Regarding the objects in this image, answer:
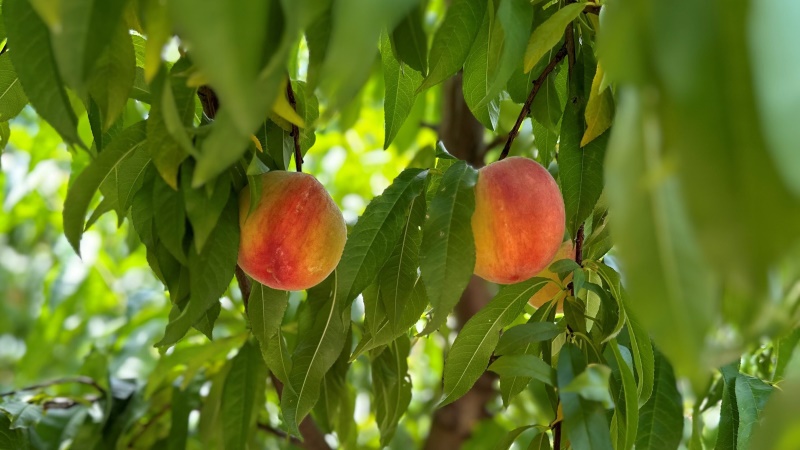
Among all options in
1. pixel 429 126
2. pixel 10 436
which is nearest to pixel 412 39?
pixel 10 436

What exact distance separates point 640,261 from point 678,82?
0.07m

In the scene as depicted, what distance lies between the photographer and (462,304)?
5.75 ft

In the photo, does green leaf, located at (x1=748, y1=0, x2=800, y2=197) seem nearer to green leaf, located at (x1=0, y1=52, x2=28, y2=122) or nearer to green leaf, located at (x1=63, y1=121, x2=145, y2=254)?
green leaf, located at (x1=63, y1=121, x2=145, y2=254)

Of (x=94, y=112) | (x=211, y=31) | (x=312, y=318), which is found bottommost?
(x=211, y=31)

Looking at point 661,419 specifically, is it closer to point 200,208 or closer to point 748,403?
point 748,403

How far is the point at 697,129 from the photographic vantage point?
308mm

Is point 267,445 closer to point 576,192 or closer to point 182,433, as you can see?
point 182,433

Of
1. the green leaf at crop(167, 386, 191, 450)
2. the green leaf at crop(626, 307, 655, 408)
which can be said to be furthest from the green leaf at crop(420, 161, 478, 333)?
the green leaf at crop(167, 386, 191, 450)

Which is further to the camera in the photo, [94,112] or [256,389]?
[256,389]

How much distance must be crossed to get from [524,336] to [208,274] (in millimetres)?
283

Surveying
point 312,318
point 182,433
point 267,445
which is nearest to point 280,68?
point 312,318

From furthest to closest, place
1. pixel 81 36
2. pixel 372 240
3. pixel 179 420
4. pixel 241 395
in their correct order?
1. pixel 179 420
2. pixel 241 395
3. pixel 372 240
4. pixel 81 36

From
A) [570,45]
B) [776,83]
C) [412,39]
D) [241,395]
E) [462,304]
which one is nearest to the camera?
[776,83]

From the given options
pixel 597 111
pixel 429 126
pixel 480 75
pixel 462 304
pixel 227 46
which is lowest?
pixel 227 46
